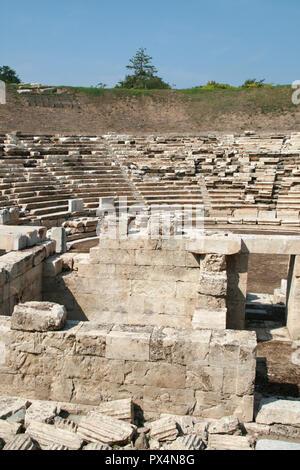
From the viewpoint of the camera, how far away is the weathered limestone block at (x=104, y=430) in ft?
13.2

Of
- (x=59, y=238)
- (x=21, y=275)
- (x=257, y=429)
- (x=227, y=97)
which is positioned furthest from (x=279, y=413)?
(x=227, y=97)

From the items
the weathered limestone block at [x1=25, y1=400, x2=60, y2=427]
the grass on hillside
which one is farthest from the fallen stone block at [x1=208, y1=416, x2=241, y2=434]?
the grass on hillside

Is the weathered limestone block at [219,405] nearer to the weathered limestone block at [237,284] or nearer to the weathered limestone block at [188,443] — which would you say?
the weathered limestone block at [188,443]

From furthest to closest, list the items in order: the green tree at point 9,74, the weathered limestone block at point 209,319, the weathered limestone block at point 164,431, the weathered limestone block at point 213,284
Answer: the green tree at point 9,74
the weathered limestone block at point 213,284
the weathered limestone block at point 209,319
the weathered limestone block at point 164,431

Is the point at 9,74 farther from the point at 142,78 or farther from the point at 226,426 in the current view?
the point at 226,426

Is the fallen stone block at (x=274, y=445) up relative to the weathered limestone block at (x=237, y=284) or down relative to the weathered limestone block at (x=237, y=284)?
down

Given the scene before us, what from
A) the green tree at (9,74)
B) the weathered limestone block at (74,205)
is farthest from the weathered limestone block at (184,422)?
the green tree at (9,74)

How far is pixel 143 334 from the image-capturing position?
4648 mm

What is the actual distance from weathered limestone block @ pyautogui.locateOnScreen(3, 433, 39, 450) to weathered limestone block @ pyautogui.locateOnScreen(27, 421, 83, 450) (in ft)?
0.31

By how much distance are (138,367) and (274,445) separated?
156 centimetres

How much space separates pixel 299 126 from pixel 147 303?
29008 millimetres

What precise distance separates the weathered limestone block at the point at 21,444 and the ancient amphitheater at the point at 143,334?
0.01 m

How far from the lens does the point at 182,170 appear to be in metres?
21.6

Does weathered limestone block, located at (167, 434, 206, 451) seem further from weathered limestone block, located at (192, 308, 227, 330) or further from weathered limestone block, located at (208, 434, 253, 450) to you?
weathered limestone block, located at (192, 308, 227, 330)
